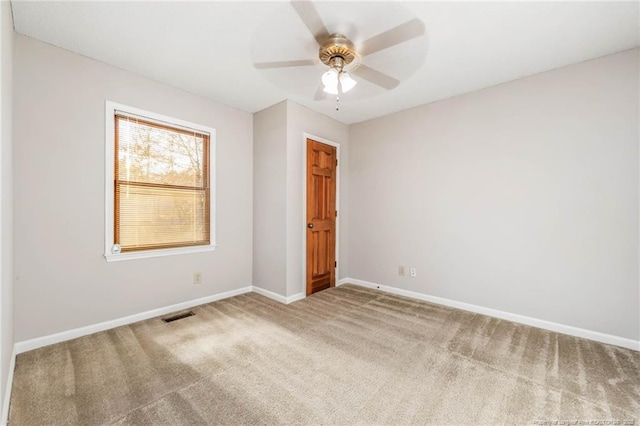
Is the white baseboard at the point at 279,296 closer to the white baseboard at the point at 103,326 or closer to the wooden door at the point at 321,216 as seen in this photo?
the wooden door at the point at 321,216

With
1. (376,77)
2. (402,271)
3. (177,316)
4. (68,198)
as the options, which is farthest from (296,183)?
(68,198)

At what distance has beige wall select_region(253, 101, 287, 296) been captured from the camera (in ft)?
11.8

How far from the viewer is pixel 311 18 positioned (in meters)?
2.01

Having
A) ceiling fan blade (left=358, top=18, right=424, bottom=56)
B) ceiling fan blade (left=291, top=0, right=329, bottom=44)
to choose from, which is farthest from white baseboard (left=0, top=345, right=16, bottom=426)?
ceiling fan blade (left=358, top=18, right=424, bottom=56)

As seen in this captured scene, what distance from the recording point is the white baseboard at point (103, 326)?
2290mm

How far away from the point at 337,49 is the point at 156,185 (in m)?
2.39

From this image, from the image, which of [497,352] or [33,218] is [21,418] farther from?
[497,352]

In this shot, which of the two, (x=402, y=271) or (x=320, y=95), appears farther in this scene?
(x=402, y=271)

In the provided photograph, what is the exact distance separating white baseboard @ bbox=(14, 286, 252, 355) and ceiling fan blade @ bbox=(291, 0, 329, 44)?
125 inches

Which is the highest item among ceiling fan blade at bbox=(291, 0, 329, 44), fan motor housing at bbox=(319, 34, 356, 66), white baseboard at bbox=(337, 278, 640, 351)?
ceiling fan blade at bbox=(291, 0, 329, 44)

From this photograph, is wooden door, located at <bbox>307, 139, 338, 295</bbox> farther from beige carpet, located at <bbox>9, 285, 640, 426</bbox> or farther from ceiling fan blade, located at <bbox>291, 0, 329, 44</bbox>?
ceiling fan blade, located at <bbox>291, 0, 329, 44</bbox>

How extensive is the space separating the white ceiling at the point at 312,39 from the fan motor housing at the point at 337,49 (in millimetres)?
82

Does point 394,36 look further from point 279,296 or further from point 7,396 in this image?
point 7,396

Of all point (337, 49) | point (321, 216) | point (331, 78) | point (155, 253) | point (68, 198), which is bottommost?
point (155, 253)
